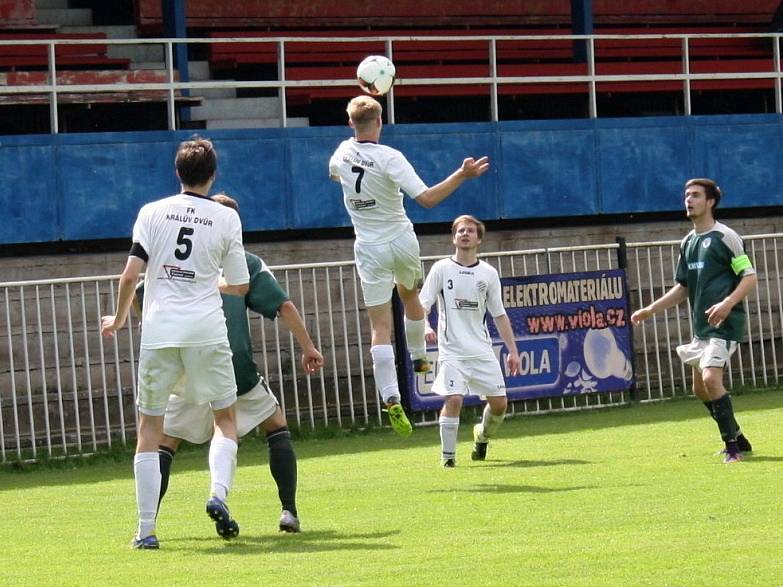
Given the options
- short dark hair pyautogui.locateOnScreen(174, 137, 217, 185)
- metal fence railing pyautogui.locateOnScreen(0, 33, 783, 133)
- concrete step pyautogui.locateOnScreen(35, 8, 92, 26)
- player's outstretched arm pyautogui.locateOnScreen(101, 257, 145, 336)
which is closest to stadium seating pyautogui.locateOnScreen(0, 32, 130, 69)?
metal fence railing pyautogui.locateOnScreen(0, 33, 783, 133)

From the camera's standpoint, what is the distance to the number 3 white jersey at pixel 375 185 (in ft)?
36.2

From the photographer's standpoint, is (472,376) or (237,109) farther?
(237,109)

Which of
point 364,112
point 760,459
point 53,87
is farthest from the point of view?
point 53,87

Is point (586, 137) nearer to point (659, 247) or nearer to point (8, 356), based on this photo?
point (659, 247)

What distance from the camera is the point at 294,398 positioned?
17.2m

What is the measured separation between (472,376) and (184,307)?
15.6ft

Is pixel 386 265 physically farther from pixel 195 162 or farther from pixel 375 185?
pixel 195 162

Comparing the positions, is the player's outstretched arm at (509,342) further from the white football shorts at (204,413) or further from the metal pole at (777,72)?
the metal pole at (777,72)

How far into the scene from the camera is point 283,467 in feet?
30.0

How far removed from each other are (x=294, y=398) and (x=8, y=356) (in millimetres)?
2970

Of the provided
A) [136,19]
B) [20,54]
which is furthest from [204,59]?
[20,54]

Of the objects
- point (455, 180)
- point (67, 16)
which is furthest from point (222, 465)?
point (67, 16)

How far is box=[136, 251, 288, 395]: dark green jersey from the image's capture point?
29.9ft

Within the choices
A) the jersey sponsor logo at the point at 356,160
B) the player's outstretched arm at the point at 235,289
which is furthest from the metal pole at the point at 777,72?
the player's outstretched arm at the point at 235,289
